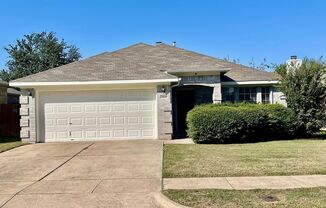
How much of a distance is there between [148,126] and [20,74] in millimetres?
31778

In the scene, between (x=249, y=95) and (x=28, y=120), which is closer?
(x=28, y=120)

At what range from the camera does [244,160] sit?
11070 mm

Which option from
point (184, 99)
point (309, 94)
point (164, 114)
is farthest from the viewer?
point (184, 99)

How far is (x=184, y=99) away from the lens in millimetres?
21125

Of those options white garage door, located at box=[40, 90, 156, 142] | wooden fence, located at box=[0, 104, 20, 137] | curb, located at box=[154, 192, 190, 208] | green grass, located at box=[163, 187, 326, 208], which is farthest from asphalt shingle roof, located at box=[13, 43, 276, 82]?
curb, located at box=[154, 192, 190, 208]

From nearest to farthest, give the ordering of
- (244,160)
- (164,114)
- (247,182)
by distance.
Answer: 1. (247,182)
2. (244,160)
3. (164,114)

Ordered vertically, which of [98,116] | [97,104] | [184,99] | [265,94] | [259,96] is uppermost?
[265,94]

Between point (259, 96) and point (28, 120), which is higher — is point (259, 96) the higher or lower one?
the higher one

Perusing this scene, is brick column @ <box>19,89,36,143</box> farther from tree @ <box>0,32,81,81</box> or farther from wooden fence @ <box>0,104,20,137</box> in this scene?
tree @ <box>0,32,81,81</box>

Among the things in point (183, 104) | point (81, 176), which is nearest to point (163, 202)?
point (81, 176)

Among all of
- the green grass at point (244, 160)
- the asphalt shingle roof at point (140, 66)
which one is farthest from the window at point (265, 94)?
the green grass at point (244, 160)

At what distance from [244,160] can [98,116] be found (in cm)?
842

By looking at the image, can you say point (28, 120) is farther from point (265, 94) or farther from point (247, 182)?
point (265, 94)

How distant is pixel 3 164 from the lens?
37.6 feet
